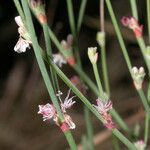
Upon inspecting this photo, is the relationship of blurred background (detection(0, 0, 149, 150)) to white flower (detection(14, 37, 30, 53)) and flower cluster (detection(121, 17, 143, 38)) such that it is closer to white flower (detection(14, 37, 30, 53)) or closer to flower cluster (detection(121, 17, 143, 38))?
flower cluster (detection(121, 17, 143, 38))

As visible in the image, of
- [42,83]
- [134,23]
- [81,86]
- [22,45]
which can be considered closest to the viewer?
[22,45]

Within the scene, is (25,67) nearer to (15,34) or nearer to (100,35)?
(15,34)

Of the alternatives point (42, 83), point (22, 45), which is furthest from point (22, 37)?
point (42, 83)

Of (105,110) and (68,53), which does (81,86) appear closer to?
(68,53)

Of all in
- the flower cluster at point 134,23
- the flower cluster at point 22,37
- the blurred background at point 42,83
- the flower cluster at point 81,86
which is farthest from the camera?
the blurred background at point 42,83

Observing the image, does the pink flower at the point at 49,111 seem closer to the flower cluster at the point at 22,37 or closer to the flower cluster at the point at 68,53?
the flower cluster at the point at 22,37

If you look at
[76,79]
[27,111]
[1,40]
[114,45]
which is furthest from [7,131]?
[76,79]

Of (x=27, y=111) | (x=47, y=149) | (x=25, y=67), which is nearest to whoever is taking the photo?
(x=47, y=149)

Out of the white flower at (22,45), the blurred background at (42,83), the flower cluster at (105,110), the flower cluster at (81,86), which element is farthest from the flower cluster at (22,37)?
the blurred background at (42,83)
